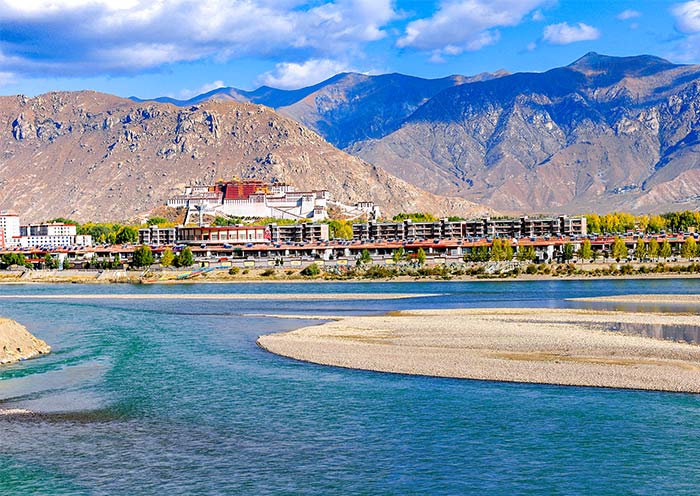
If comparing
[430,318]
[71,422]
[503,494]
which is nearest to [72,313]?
[430,318]

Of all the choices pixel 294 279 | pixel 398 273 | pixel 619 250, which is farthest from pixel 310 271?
pixel 619 250

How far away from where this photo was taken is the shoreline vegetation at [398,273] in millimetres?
131500

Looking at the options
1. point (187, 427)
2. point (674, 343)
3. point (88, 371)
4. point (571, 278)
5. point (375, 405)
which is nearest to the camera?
point (187, 427)

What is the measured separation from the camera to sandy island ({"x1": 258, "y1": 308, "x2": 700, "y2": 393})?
4325 cm

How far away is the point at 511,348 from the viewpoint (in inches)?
2044

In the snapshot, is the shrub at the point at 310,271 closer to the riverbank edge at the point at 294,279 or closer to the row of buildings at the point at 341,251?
the riverbank edge at the point at 294,279

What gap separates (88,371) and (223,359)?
7422 mm

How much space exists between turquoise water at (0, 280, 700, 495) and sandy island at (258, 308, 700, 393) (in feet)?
6.30

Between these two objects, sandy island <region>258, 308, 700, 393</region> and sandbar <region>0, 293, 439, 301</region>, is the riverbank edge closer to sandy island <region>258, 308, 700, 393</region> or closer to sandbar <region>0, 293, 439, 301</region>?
sandbar <region>0, 293, 439, 301</region>

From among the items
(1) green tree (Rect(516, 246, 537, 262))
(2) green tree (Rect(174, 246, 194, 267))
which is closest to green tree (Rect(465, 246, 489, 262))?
(1) green tree (Rect(516, 246, 537, 262))

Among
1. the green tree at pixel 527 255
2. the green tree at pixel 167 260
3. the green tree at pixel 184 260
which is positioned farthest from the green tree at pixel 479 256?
the green tree at pixel 167 260

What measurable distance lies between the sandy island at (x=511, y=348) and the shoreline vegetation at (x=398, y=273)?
201ft

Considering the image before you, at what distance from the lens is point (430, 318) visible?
231 feet

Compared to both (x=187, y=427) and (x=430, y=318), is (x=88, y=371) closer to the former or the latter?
(x=187, y=427)
